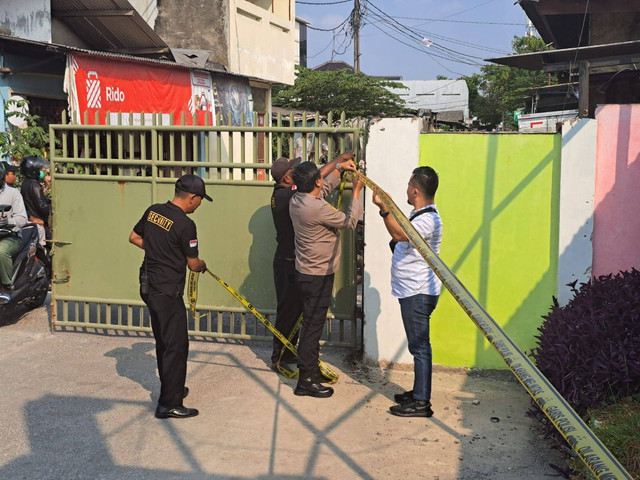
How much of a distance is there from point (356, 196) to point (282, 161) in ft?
2.97

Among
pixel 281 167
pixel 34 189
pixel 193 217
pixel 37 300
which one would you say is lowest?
pixel 37 300

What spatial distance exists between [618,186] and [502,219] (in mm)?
883

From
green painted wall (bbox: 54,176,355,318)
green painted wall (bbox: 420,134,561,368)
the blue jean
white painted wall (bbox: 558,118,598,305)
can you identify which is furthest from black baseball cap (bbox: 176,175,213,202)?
white painted wall (bbox: 558,118,598,305)

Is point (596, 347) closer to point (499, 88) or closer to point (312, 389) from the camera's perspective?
point (312, 389)

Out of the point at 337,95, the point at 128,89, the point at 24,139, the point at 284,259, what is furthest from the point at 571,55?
the point at 337,95

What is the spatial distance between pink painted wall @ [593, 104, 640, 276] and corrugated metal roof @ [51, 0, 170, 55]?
9475 millimetres

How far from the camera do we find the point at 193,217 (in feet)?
21.7

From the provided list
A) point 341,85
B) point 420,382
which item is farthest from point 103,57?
point 341,85

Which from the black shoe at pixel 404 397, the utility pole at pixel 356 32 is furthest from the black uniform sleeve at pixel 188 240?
the utility pole at pixel 356 32

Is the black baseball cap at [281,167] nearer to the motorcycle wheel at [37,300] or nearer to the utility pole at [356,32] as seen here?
the motorcycle wheel at [37,300]

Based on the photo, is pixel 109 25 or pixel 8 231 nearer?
pixel 8 231

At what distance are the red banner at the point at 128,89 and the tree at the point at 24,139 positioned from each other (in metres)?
0.71

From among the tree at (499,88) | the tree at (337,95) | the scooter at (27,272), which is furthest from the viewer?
the tree at (499,88)

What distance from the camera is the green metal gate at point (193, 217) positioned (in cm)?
623
